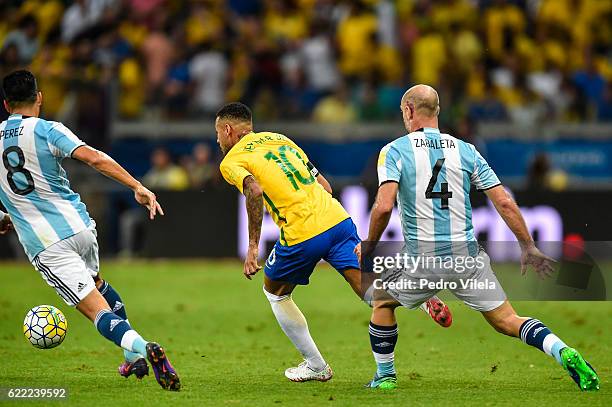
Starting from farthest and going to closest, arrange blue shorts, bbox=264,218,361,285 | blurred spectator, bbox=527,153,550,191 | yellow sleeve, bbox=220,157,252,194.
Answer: blurred spectator, bbox=527,153,550,191 → blue shorts, bbox=264,218,361,285 → yellow sleeve, bbox=220,157,252,194

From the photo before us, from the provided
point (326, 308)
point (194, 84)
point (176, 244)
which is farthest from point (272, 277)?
point (194, 84)

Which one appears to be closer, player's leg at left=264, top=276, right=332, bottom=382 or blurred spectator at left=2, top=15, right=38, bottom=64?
player's leg at left=264, top=276, right=332, bottom=382

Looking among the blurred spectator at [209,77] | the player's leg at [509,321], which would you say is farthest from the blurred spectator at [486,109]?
the player's leg at [509,321]

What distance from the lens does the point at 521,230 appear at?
814 cm

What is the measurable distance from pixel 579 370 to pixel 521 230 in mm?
1064

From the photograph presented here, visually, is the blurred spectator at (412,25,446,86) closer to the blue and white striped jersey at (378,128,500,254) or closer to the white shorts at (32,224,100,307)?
the blue and white striped jersey at (378,128,500,254)

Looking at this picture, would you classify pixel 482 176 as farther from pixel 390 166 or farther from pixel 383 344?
pixel 383 344

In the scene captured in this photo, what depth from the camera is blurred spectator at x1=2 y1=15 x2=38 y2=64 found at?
744 inches

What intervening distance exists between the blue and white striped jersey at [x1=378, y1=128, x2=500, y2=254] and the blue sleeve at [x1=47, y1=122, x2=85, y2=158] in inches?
87.1

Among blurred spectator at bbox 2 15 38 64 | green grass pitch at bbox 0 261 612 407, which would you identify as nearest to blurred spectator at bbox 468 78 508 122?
green grass pitch at bbox 0 261 612 407

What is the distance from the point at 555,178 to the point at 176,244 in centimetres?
641

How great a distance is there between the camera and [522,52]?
21.6 meters

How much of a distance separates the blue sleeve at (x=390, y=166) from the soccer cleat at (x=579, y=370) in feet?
5.56

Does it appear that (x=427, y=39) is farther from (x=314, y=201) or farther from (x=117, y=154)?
(x=314, y=201)
